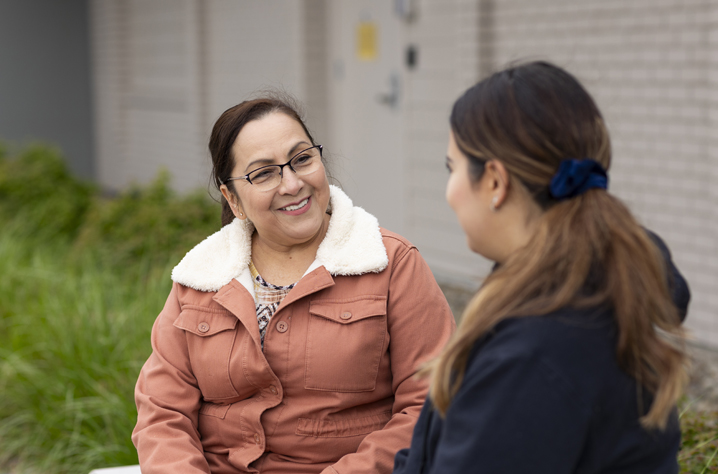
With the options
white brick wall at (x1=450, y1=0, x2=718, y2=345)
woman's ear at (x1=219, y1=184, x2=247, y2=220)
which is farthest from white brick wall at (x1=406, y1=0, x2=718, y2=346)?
woman's ear at (x1=219, y1=184, x2=247, y2=220)

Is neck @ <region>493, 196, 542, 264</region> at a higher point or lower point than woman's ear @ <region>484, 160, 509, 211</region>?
lower

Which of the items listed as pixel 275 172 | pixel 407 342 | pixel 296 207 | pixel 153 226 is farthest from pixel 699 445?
pixel 153 226

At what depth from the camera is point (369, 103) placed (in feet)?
23.1

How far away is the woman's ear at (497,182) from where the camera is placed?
147 cm

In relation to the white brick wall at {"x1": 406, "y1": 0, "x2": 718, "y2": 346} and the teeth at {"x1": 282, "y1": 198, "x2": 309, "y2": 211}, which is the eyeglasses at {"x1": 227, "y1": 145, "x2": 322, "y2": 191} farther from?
the white brick wall at {"x1": 406, "y1": 0, "x2": 718, "y2": 346}

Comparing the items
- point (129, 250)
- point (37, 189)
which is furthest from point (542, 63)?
point (37, 189)

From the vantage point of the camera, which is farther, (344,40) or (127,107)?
(127,107)

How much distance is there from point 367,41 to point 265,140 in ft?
15.8

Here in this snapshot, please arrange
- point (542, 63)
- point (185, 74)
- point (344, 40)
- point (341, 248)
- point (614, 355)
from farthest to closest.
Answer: point (185, 74)
point (344, 40)
point (341, 248)
point (542, 63)
point (614, 355)

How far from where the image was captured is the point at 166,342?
2.38m

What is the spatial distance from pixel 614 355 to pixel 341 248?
3.51ft

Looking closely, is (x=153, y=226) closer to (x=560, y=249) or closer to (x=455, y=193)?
(x=455, y=193)

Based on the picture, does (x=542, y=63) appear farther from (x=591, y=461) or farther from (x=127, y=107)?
(x=127, y=107)

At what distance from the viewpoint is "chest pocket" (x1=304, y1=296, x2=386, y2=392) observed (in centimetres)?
221
